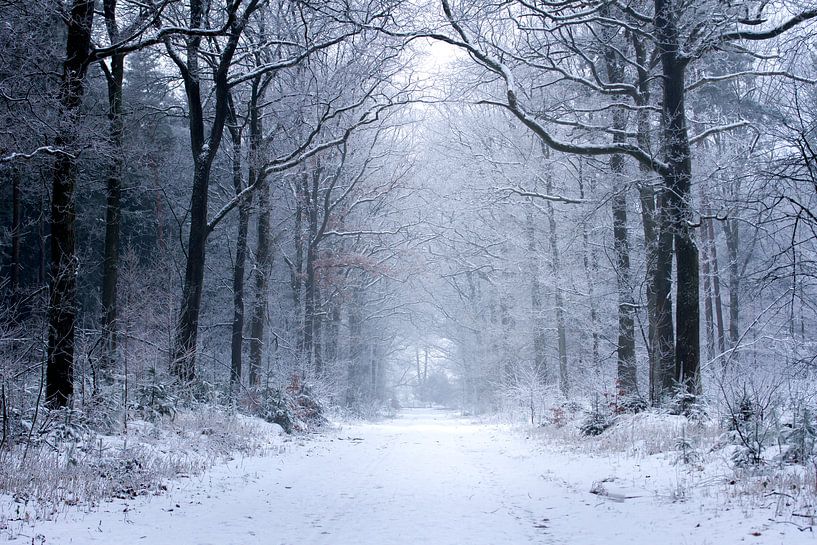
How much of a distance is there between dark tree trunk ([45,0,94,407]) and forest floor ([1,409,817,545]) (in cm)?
287

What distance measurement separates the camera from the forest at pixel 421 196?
942 cm

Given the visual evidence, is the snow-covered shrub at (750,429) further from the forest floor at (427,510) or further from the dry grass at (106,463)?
the dry grass at (106,463)

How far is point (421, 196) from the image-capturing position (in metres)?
31.8

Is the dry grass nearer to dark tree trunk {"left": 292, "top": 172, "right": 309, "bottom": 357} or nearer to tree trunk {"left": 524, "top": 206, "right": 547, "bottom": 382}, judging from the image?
dark tree trunk {"left": 292, "top": 172, "right": 309, "bottom": 357}

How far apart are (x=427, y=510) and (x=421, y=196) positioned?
26.1 m

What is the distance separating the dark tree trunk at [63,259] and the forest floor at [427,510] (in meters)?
2.87

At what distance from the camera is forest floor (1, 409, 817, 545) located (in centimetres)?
500

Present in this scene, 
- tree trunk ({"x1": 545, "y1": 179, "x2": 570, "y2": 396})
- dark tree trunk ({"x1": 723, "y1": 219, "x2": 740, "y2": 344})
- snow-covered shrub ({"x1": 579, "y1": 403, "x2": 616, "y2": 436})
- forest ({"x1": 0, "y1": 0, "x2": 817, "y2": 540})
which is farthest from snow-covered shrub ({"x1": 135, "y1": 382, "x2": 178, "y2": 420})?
dark tree trunk ({"x1": 723, "y1": 219, "x2": 740, "y2": 344})

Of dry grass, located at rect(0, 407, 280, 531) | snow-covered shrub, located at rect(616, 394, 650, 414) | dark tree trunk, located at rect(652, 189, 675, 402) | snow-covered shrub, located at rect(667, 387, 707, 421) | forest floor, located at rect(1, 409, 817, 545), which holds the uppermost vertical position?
dark tree trunk, located at rect(652, 189, 675, 402)

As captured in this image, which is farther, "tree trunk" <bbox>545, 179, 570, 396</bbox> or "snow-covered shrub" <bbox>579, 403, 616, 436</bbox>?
"tree trunk" <bbox>545, 179, 570, 396</bbox>

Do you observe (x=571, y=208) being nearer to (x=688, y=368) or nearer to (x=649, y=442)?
(x=688, y=368)

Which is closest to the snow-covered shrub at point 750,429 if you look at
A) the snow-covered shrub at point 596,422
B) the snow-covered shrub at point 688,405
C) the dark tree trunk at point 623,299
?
the snow-covered shrub at point 688,405

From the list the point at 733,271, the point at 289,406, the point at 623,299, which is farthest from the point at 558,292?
the point at 289,406

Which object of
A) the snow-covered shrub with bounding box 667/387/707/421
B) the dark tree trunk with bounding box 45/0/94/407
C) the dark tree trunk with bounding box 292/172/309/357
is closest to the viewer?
the dark tree trunk with bounding box 45/0/94/407
